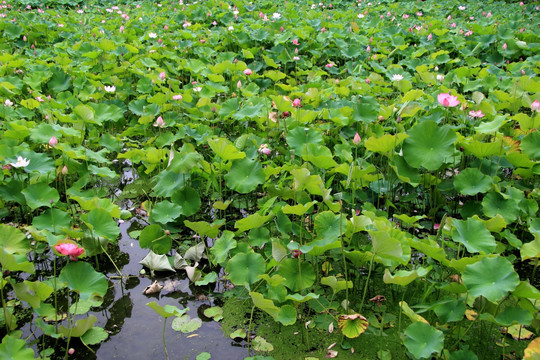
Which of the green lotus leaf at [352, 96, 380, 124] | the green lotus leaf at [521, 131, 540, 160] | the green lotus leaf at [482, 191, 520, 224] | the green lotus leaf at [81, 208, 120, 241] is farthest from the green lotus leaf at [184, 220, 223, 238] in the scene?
the green lotus leaf at [521, 131, 540, 160]

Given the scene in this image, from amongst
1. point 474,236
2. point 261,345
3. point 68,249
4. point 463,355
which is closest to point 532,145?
point 474,236

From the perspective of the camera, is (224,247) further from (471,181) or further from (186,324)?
(471,181)

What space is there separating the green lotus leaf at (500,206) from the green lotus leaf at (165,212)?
4.55ft

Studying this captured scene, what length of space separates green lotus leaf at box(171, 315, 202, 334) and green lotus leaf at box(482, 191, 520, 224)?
130cm

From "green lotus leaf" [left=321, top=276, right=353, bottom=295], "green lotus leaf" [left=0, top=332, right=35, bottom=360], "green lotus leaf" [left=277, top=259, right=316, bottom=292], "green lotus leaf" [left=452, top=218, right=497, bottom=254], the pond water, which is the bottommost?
the pond water

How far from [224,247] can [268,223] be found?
27cm

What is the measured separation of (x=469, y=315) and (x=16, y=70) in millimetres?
3826

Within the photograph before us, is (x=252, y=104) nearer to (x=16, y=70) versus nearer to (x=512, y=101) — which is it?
(x=512, y=101)

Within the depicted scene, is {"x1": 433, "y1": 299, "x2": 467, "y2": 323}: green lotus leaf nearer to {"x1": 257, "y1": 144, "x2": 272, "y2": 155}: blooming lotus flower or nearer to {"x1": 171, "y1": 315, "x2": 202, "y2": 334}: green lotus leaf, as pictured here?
{"x1": 171, "y1": 315, "x2": 202, "y2": 334}: green lotus leaf

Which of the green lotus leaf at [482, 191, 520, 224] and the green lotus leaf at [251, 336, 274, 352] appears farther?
the green lotus leaf at [482, 191, 520, 224]

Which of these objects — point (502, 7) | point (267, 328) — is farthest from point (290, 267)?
point (502, 7)

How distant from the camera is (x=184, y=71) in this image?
3.82m

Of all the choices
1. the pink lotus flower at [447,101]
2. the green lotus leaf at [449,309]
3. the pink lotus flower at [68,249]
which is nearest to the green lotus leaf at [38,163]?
the pink lotus flower at [68,249]

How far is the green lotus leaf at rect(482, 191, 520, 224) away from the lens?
1.90 meters
